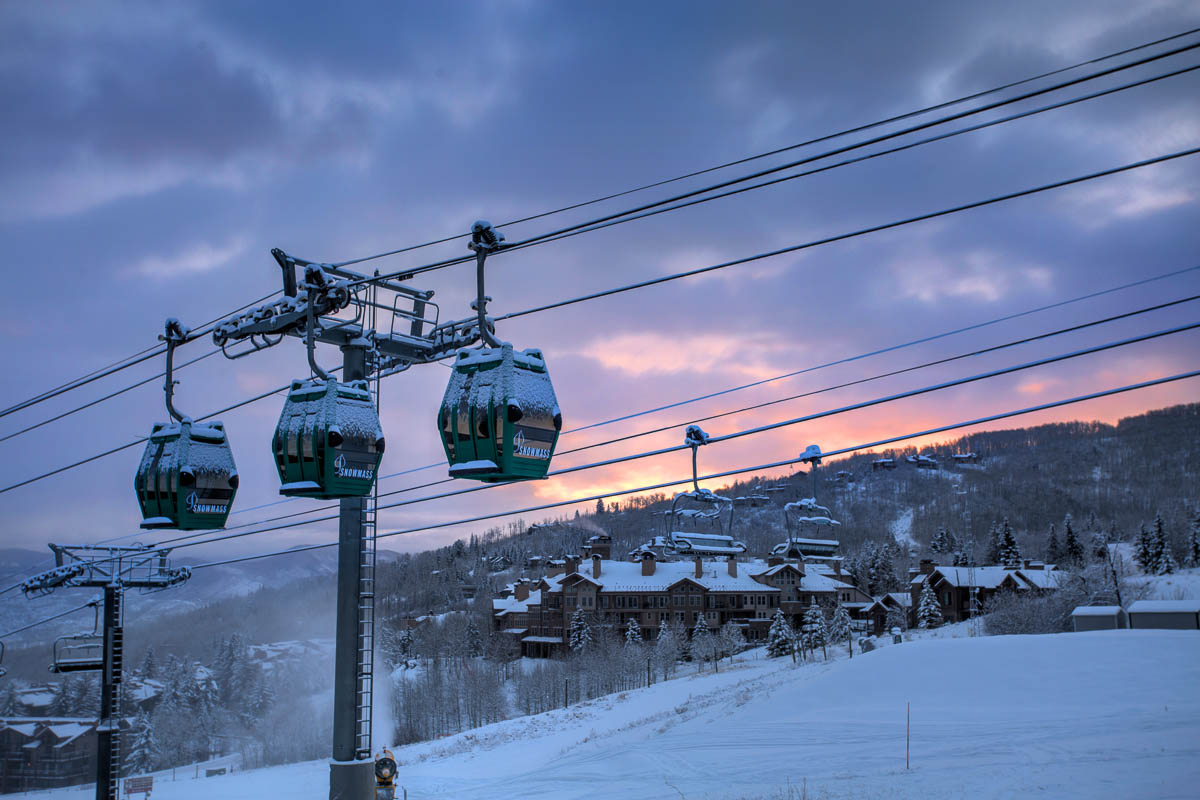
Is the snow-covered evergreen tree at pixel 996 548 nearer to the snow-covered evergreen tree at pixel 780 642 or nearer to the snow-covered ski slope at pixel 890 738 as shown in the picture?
the snow-covered evergreen tree at pixel 780 642

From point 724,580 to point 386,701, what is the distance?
112ft

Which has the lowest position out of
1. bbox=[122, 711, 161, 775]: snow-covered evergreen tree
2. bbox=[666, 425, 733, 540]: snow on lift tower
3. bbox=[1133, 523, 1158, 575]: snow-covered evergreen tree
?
bbox=[122, 711, 161, 775]: snow-covered evergreen tree

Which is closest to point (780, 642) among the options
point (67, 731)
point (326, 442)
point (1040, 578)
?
point (1040, 578)

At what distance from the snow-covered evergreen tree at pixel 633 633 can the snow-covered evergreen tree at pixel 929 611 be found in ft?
86.1

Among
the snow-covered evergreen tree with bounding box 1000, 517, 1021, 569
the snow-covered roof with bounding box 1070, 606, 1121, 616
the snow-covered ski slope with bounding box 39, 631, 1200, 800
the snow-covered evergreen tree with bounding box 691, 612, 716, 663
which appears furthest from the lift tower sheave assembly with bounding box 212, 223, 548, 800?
the snow-covered evergreen tree with bounding box 1000, 517, 1021, 569

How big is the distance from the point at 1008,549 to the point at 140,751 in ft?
316

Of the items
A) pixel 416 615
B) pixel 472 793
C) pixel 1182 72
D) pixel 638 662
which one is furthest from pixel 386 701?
pixel 1182 72

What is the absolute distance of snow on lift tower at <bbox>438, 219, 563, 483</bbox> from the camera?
28.5ft

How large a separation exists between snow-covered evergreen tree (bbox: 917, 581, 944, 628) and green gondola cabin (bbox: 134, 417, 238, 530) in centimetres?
7751

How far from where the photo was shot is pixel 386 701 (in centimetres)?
7975

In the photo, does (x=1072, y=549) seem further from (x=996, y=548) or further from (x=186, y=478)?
(x=186, y=478)

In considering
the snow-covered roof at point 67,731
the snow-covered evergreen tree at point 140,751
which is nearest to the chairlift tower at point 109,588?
the snow-covered roof at point 67,731

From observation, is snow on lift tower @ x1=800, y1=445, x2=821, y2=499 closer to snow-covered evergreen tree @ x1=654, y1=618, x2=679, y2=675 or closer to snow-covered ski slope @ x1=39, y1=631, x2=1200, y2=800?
snow-covered ski slope @ x1=39, y1=631, x2=1200, y2=800

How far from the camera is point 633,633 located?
8175cm
